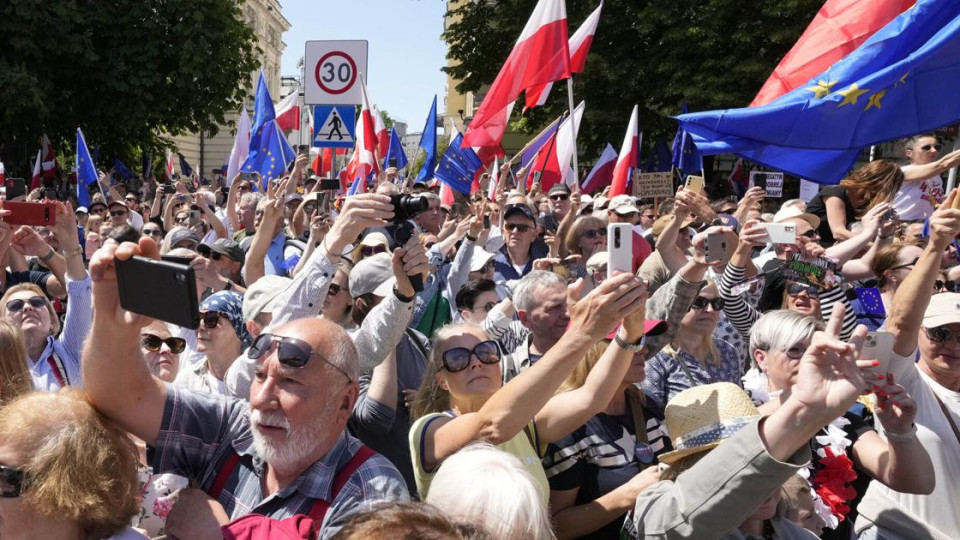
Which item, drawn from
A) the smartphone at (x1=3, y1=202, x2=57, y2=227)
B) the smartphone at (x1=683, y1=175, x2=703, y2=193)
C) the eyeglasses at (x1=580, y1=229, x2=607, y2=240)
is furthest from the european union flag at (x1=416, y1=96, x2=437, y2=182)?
the smartphone at (x1=3, y1=202, x2=57, y2=227)

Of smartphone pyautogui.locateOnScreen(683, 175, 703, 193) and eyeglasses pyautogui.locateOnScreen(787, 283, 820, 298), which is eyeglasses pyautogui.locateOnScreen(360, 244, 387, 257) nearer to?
smartphone pyautogui.locateOnScreen(683, 175, 703, 193)

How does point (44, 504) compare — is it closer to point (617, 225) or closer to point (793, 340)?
point (617, 225)

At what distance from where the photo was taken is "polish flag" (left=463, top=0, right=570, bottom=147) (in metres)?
8.79

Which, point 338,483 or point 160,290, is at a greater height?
point 160,290

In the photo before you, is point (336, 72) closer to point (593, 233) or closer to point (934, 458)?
point (593, 233)

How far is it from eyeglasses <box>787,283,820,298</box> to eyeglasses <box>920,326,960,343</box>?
43.2 inches

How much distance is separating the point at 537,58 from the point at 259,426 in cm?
681

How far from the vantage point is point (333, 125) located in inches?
345

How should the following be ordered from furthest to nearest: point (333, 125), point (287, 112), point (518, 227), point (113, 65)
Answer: point (113, 65), point (287, 112), point (333, 125), point (518, 227)

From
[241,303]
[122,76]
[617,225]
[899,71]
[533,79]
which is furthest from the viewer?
[122,76]

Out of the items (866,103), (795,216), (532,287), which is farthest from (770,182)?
(532,287)

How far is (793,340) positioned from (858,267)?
7.02ft

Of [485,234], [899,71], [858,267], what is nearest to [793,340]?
[858,267]

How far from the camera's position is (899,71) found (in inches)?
210
